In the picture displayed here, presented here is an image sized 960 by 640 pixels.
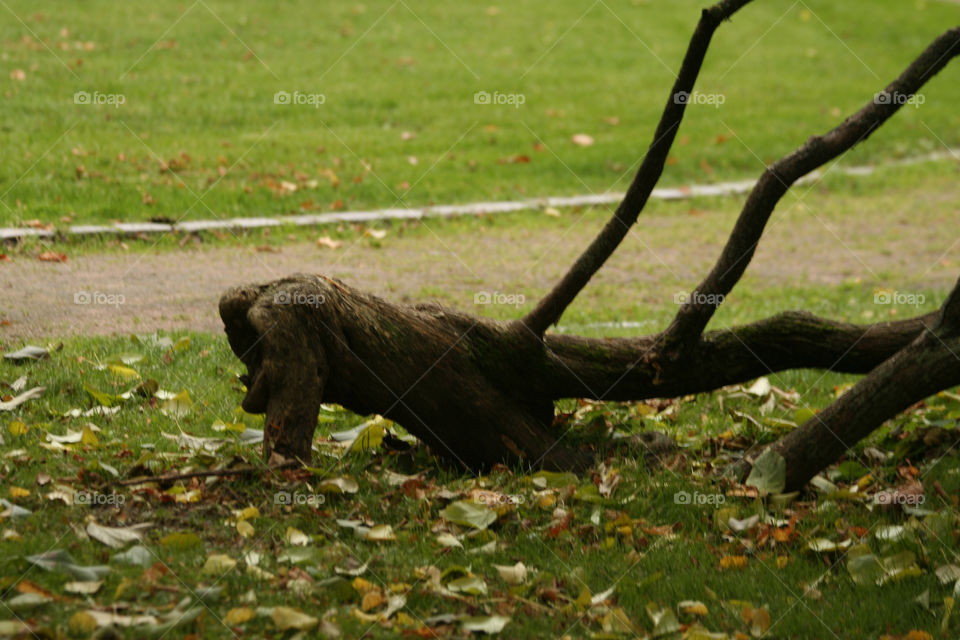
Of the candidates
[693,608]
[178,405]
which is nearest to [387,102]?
[178,405]

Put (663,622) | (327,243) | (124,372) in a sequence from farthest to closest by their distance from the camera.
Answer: (327,243) → (124,372) → (663,622)

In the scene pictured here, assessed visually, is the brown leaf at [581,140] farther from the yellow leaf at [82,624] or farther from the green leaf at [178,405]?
the yellow leaf at [82,624]

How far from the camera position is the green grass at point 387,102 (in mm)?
10516

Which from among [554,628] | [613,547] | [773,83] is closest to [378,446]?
[613,547]

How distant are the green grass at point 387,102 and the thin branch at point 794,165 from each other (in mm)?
5795

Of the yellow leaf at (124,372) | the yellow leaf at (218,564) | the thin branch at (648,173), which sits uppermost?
the thin branch at (648,173)

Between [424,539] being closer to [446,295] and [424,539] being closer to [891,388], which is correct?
[891,388]

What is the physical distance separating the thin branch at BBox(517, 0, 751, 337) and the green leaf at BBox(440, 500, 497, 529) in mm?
998

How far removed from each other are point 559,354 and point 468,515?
1123mm

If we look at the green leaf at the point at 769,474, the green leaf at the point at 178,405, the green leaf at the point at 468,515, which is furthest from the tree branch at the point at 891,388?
the green leaf at the point at 178,405

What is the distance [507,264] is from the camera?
959cm

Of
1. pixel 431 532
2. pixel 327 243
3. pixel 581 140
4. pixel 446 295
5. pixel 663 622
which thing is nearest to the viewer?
pixel 663 622

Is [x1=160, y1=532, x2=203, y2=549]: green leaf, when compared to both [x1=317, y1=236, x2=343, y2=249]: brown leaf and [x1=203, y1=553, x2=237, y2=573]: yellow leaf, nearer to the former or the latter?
[x1=203, y1=553, x2=237, y2=573]: yellow leaf

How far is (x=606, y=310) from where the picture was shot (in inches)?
340
